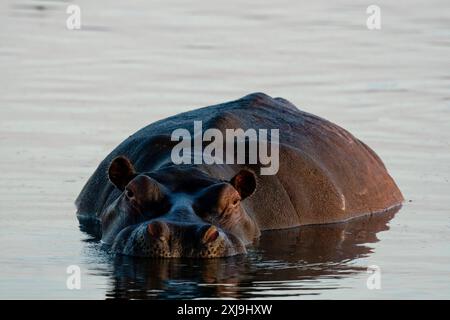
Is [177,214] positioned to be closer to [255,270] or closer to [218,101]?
[255,270]

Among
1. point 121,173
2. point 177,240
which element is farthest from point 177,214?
point 121,173

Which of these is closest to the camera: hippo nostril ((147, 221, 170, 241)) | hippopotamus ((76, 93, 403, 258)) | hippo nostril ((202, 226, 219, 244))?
hippo nostril ((147, 221, 170, 241))

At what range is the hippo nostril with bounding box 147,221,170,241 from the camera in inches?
555

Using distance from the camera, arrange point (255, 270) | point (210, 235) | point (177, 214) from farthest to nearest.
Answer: point (255, 270) < point (177, 214) < point (210, 235)

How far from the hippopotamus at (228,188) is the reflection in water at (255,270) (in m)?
0.14

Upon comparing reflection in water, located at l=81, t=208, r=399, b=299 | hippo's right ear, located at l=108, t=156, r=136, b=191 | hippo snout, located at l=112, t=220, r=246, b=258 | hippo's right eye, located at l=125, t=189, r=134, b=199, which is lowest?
reflection in water, located at l=81, t=208, r=399, b=299

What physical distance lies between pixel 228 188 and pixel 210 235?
695mm

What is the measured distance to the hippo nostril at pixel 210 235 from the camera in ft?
46.6

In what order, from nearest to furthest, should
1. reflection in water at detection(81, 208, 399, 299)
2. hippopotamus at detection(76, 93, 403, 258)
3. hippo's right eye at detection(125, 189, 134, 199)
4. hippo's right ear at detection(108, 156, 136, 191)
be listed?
reflection in water at detection(81, 208, 399, 299) < hippopotamus at detection(76, 93, 403, 258) < hippo's right eye at detection(125, 189, 134, 199) < hippo's right ear at detection(108, 156, 136, 191)

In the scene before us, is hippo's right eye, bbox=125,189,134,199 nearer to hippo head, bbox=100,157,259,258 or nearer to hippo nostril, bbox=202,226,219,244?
hippo head, bbox=100,157,259,258

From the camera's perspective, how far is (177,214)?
1441 centimetres

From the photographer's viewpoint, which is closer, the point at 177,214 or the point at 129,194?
the point at 177,214

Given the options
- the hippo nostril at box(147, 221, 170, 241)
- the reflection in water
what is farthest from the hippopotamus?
the reflection in water
